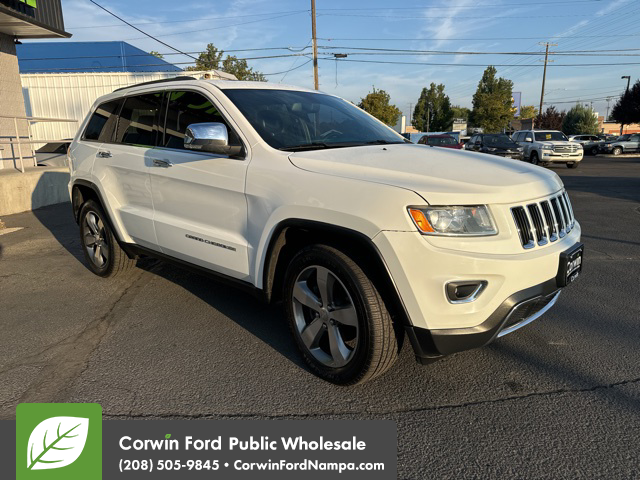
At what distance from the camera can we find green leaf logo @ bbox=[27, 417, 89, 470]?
2.21 m

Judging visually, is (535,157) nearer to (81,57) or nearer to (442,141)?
(442,141)

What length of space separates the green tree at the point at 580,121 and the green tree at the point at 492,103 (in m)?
11.1

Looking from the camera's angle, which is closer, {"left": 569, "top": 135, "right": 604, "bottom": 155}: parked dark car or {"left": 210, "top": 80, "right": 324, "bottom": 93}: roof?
{"left": 210, "top": 80, "right": 324, "bottom": 93}: roof

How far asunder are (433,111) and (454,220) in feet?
234

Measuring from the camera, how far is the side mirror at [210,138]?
298 centimetres

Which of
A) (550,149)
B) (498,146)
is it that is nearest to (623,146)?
(550,149)

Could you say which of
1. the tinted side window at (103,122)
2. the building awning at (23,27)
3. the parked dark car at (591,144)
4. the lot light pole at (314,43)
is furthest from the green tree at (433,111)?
the tinted side window at (103,122)

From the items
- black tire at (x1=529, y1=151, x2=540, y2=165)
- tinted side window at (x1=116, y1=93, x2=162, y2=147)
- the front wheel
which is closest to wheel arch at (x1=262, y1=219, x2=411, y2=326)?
tinted side window at (x1=116, y1=93, x2=162, y2=147)

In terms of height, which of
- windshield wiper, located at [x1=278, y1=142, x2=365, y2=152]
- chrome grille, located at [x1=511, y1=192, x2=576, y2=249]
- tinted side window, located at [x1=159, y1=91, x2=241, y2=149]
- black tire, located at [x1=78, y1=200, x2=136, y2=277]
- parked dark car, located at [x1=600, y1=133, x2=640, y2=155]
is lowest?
parked dark car, located at [x1=600, y1=133, x2=640, y2=155]

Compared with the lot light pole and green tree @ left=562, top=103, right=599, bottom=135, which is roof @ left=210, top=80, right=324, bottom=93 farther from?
green tree @ left=562, top=103, right=599, bottom=135

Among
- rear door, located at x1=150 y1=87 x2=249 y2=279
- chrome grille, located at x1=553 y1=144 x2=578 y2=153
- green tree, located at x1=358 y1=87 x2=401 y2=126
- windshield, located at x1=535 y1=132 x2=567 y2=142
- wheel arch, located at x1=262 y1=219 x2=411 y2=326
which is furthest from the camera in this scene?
green tree, located at x1=358 y1=87 x2=401 y2=126

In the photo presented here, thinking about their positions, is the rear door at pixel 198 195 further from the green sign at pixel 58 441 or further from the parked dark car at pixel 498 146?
the parked dark car at pixel 498 146

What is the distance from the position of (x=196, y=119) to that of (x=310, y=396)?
7.22 feet

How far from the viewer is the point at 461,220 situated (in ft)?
7.64
